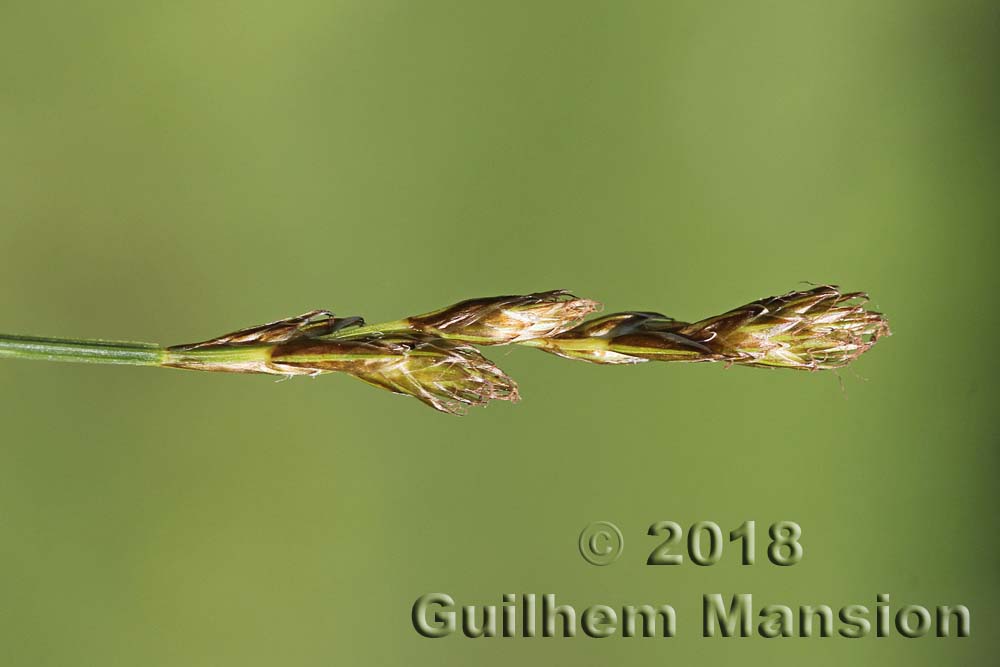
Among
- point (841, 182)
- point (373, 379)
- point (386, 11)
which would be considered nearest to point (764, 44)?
point (841, 182)

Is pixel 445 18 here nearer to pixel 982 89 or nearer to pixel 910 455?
pixel 982 89

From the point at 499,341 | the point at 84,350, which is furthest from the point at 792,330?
the point at 84,350

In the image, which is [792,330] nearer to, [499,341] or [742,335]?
[742,335]

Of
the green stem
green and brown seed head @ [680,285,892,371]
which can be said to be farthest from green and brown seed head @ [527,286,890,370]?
the green stem

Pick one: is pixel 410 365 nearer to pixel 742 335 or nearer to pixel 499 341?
pixel 499 341

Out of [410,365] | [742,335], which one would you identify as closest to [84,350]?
[410,365]

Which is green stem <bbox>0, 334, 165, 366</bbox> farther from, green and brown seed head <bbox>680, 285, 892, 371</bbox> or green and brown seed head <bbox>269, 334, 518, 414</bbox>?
green and brown seed head <bbox>680, 285, 892, 371</bbox>
